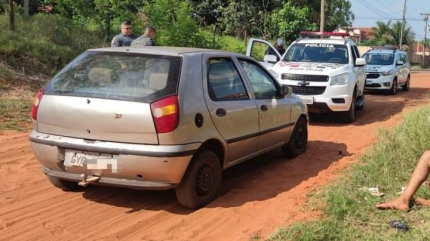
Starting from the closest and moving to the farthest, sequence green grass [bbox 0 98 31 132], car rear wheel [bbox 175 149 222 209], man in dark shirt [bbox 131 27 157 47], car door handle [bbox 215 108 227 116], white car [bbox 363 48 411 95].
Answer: car rear wheel [bbox 175 149 222 209] → car door handle [bbox 215 108 227 116] → green grass [bbox 0 98 31 132] → man in dark shirt [bbox 131 27 157 47] → white car [bbox 363 48 411 95]

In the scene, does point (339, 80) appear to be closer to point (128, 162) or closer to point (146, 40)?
point (146, 40)

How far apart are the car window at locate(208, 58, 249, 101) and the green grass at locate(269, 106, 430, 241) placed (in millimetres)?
1444

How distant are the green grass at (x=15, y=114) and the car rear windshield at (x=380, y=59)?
13325mm

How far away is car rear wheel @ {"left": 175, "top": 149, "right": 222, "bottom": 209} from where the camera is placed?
4969mm

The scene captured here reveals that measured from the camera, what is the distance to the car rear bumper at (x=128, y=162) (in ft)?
15.3

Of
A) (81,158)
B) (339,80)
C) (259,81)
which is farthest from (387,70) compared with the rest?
(81,158)

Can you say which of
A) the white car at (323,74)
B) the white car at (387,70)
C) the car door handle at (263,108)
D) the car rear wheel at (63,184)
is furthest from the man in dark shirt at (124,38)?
the white car at (387,70)

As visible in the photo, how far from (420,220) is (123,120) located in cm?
285

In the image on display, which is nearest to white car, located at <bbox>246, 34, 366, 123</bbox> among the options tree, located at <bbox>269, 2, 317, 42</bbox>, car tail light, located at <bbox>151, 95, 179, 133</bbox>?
car tail light, located at <bbox>151, 95, 179, 133</bbox>

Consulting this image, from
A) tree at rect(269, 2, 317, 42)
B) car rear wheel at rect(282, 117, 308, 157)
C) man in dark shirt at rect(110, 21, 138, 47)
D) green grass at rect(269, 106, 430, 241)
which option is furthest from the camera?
tree at rect(269, 2, 317, 42)

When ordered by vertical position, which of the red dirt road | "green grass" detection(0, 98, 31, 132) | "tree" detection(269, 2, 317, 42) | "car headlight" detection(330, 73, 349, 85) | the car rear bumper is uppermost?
"tree" detection(269, 2, 317, 42)

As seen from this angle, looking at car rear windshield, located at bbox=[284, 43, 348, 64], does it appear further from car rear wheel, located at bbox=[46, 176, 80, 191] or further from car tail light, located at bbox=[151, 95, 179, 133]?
car tail light, located at bbox=[151, 95, 179, 133]

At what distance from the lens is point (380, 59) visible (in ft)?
63.7

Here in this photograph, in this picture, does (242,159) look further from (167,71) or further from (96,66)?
(96,66)
